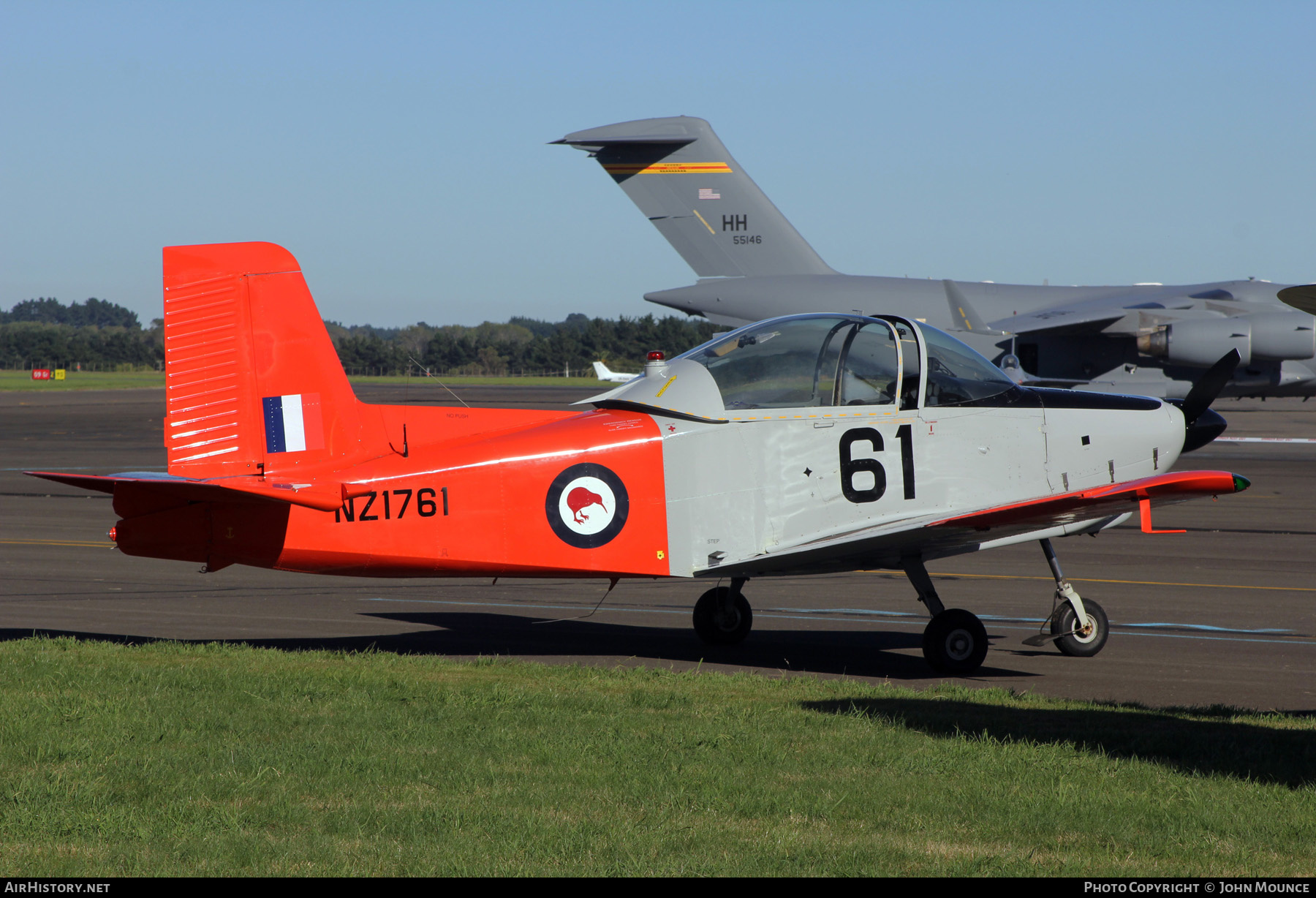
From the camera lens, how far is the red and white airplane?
7977 mm

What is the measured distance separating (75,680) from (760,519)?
4.64 m

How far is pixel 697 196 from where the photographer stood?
31.1 m

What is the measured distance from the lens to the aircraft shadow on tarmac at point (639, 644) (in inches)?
356

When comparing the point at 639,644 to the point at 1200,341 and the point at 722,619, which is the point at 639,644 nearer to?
the point at 722,619

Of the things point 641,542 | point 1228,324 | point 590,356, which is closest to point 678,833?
point 641,542

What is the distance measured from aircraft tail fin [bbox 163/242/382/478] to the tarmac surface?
84.4 inches

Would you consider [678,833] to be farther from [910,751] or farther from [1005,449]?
[1005,449]

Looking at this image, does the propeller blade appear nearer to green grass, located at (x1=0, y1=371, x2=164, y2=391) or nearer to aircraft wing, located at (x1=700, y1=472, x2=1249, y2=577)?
aircraft wing, located at (x1=700, y1=472, x2=1249, y2=577)

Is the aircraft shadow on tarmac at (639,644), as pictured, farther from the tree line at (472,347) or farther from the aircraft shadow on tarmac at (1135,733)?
the tree line at (472,347)

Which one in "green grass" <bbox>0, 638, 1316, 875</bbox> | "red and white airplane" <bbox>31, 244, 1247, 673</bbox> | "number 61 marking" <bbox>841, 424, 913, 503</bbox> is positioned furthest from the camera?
"number 61 marking" <bbox>841, 424, 913, 503</bbox>

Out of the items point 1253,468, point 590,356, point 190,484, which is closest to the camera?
point 190,484

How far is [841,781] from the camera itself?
18.2 feet

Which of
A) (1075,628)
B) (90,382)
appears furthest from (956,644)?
(90,382)

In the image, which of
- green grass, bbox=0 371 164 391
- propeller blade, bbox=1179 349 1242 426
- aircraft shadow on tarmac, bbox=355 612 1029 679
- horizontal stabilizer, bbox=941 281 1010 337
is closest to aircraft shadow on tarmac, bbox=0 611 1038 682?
aircraft shadow on tarmac, bbox=355 612 1029 679
